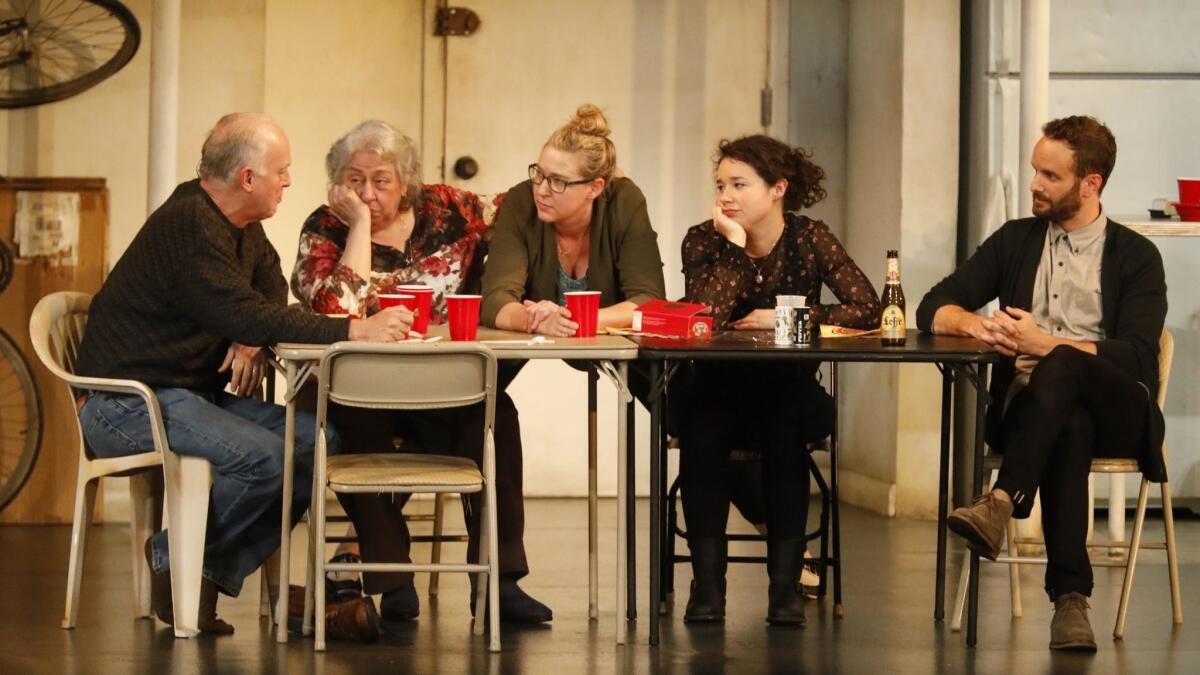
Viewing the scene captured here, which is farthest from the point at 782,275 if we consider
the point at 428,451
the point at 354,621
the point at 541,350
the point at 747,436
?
the point at 354,621

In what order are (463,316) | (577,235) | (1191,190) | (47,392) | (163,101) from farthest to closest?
1. (47,392)
2. (163,101)
3. (1191,190)
4. (577,235)
5. (463,316)

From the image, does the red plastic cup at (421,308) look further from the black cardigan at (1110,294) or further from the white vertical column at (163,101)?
the white vertical column at (163,101)

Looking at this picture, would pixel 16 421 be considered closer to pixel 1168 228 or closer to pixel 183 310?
pixel 183 310

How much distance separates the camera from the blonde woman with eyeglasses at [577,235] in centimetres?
491

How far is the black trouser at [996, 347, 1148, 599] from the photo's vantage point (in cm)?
442

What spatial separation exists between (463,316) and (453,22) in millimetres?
3141

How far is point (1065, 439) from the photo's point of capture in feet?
14.8

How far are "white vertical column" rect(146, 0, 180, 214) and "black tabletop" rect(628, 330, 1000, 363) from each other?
96.4 inches

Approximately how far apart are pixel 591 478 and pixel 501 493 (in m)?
0.26

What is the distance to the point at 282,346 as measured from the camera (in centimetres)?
427

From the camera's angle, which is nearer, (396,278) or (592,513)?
(592,513)

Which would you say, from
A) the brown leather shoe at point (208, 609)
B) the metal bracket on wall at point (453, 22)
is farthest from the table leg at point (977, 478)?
the metal bracket on wall at point (453, 22)

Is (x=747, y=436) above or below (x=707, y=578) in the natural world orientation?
above

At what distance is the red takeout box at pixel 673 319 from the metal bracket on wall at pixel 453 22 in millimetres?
2985
